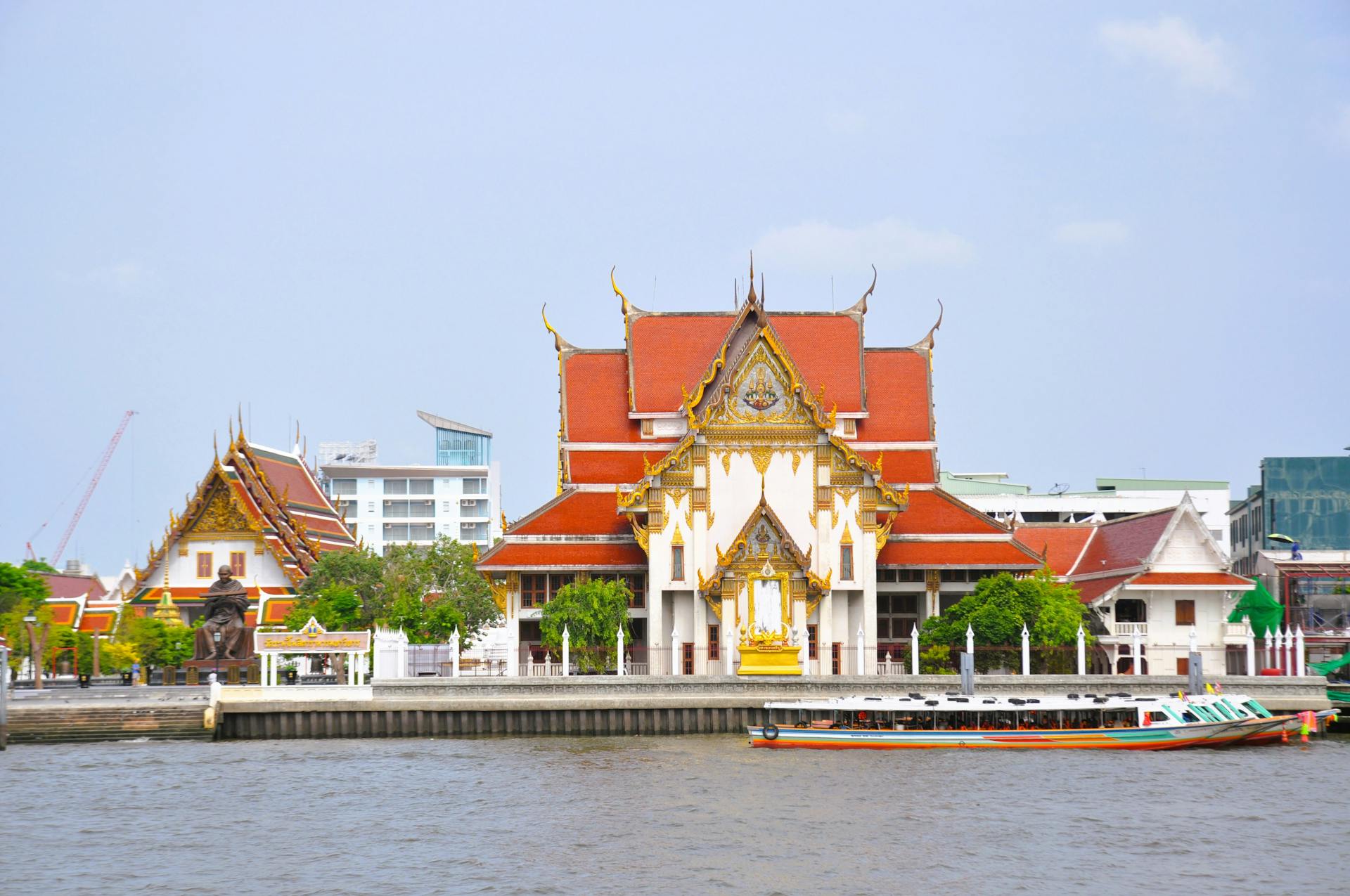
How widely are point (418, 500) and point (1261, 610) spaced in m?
89.8

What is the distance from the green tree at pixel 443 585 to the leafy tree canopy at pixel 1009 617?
21196 mm

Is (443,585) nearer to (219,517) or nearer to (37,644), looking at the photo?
(219,517)

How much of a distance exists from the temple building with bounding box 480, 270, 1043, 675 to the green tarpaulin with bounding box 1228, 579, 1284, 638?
752 cm

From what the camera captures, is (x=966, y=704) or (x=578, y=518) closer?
(x=966, y=704)

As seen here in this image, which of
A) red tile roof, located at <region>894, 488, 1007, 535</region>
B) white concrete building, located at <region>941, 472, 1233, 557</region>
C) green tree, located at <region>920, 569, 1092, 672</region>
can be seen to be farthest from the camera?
white concrete building, located at <region>941, 472, 1233, 557</region>

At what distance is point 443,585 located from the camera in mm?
71812

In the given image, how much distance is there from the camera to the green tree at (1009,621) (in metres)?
53.4

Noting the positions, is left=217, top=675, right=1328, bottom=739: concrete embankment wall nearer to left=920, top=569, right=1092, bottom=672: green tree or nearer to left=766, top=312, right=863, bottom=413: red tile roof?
left=920, top=569, right=1092, bottom=672: green tree

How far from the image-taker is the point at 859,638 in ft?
177

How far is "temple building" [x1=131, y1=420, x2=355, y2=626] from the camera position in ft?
236

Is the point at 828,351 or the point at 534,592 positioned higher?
the point at 828,351

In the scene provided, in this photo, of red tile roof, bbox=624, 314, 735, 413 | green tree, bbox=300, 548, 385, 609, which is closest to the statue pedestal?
red tile roof, bbox=624, 314, 735, 413

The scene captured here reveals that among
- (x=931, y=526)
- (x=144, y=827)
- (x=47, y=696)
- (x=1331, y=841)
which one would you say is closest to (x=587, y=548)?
(x=931, y=526)

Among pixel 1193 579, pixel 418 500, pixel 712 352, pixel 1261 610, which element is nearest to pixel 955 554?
pixel 1193 579
